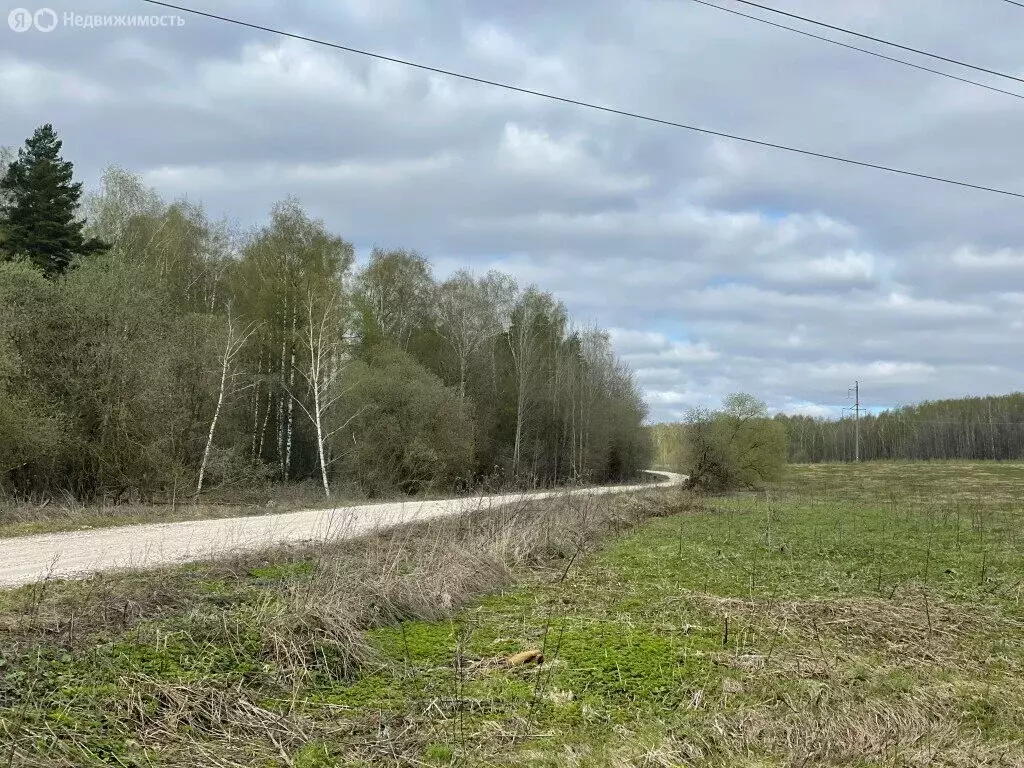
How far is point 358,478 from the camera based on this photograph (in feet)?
121

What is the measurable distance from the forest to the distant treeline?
61589mm

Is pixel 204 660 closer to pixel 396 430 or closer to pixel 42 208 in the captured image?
pixel 42 208

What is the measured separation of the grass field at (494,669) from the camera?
459 cm

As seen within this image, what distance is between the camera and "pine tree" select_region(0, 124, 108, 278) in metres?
27.7

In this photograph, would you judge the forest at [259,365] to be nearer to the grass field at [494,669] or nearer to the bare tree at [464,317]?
the bare tree at [464,317]

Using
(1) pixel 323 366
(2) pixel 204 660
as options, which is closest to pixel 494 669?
(2) pixel 204 660

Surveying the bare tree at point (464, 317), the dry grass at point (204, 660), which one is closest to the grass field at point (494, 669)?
the dry grass at point (204, 660)

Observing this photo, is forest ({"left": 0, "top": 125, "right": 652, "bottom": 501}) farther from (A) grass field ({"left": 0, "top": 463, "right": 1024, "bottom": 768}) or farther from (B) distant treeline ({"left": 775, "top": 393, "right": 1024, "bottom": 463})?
(B) distant treeline ({"left": 775, "top": 393, "right": 1024, "bottom": 463})

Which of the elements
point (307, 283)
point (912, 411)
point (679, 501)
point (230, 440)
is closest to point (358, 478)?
point (230, 440)

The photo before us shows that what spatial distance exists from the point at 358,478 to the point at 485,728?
32.7 m

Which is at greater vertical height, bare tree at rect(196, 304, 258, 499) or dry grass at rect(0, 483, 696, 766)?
bare tree at rect(196, 304, 258, 499)

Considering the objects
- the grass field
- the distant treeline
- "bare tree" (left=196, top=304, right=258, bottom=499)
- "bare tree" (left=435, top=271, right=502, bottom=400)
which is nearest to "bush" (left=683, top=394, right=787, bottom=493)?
"bare tree" (left=435, top=271, right=502, bottom=400)

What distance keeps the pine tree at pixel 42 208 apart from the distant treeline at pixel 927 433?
9018cm

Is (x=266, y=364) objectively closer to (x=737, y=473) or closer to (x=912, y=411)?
(x=737, y=473)
